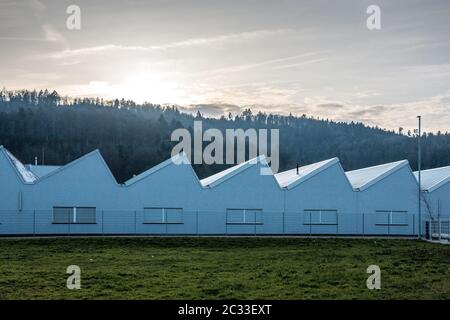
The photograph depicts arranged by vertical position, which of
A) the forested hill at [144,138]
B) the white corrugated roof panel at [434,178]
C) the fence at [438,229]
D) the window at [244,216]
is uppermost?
the forested hill at [144,138]

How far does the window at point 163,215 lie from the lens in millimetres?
41969

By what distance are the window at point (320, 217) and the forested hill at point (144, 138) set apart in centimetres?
5289

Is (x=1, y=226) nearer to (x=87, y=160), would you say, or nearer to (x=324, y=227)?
(x=87, y=160)

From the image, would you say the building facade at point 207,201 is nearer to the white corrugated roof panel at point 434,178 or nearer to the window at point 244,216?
the window at point 244,216

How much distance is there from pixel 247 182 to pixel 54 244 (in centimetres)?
1513

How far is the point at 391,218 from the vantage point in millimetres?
45562

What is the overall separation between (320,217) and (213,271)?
79.4ft

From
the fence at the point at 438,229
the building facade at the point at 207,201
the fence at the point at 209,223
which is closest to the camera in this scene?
the fence at the point at 209,223

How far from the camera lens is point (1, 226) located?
39125mm

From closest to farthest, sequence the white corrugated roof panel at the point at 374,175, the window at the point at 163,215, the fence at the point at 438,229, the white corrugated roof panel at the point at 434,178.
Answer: the fence at the point at 438,229, the window at the point at 163,215, the white corrugated roof panel at the point at 374,175, the white corrugated roof panel at the point at 434,178

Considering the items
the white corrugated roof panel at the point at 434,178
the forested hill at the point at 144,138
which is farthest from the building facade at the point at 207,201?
the forested hill at the point at 144,138
